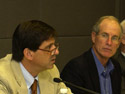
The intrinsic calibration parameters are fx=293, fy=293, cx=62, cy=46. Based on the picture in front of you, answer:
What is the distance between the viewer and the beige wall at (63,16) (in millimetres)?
2957

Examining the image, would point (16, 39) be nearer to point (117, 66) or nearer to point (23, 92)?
point (23, 92)

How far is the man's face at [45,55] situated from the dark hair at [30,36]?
30 millimetres

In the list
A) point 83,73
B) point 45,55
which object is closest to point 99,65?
point 83,73

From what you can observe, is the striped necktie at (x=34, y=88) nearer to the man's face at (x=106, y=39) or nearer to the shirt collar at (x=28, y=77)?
the shirt collar at (x=28, y=77)

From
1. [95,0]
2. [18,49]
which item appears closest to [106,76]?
[18,49]

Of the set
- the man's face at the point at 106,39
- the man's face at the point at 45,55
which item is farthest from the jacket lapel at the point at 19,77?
the man's face at the point at 106,39

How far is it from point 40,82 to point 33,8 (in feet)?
4.32

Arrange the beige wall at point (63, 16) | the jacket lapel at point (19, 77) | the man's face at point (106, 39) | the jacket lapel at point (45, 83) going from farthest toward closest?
the beige wall at point (63, 16) < the man's face at point (106, 39) < the jacket lapel at point (45, 83) < the jacket lapel at point (19, 77)

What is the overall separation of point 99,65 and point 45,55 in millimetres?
635

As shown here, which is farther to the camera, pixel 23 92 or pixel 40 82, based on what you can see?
pixel 40 82

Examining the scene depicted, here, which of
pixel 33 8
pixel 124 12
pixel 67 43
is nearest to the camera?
pixel 33 8

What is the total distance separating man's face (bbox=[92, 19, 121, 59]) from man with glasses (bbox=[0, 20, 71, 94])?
57 centimetres

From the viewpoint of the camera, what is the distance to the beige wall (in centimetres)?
296

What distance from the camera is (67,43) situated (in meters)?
3.53
